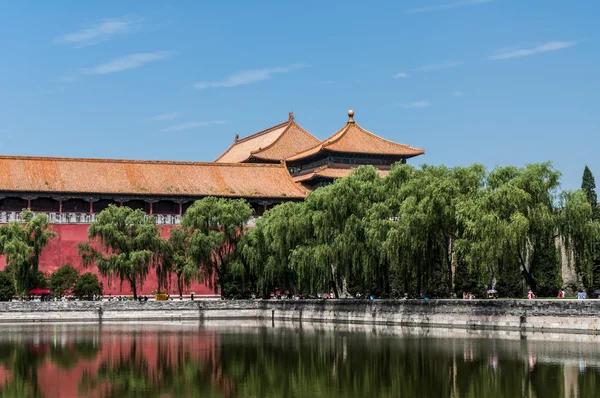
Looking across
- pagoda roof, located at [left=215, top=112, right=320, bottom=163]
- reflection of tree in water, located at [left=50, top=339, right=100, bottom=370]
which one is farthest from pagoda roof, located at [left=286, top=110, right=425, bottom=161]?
reflection of tree in water, located at [left=50, top=339, right=100, bottom=370]

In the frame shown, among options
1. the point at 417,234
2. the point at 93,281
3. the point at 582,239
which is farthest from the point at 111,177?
the point at 582,239

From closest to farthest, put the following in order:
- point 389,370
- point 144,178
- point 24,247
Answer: point 389,370
point 24,247
point 144,178

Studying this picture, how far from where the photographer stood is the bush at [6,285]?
4262 centimetres

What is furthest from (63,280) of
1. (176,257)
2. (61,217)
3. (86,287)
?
(61,217)

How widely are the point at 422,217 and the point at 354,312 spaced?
5822 mm

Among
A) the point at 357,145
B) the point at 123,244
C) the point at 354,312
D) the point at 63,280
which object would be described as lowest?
the point at 354,312

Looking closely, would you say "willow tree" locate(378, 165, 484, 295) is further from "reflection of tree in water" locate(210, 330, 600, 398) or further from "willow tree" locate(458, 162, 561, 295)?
"reflection of tree in water" locate(210, 330, 600, 398)

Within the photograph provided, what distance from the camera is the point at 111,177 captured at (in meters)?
51.7

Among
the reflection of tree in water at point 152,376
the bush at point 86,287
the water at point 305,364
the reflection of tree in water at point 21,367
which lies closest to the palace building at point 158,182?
the bush at point 86,287

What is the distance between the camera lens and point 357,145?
185 feet

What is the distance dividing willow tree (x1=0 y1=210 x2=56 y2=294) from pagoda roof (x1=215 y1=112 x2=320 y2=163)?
1975cm

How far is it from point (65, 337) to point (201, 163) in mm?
23761

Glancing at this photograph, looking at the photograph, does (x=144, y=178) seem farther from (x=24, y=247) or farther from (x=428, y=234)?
(x=428, y=234)

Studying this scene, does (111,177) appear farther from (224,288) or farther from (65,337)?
(65,337)
